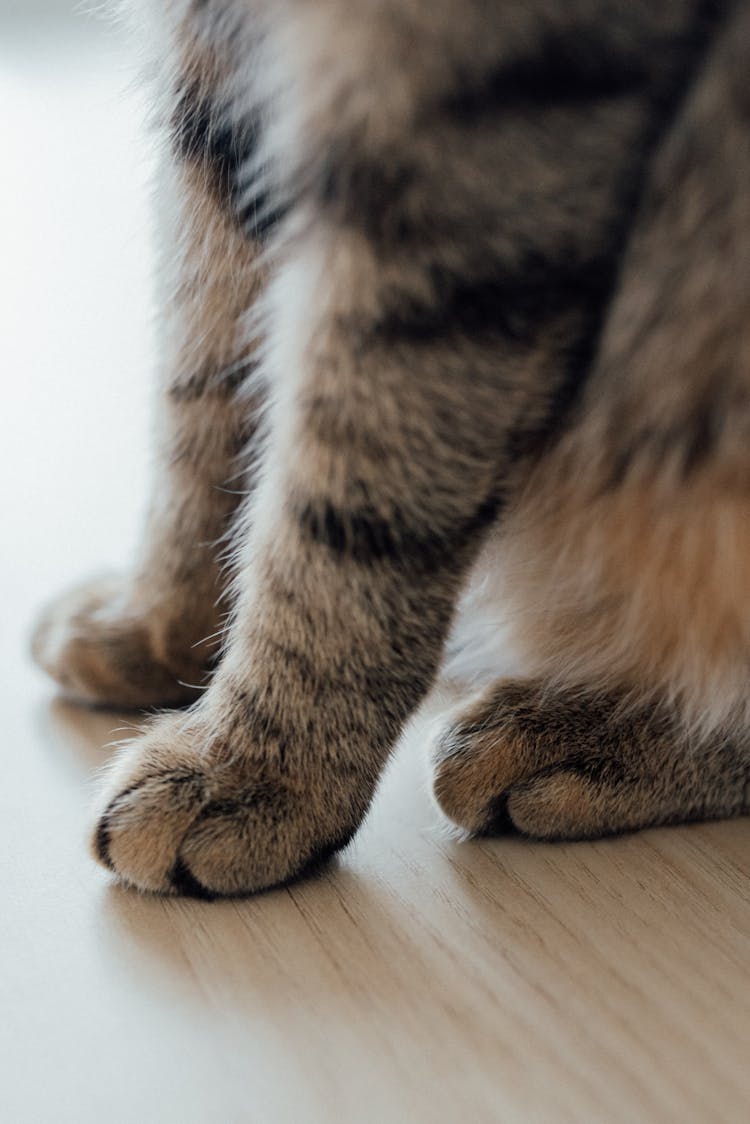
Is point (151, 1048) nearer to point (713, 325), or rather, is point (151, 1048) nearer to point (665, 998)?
point (665, 998)

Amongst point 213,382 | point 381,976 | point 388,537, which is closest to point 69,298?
point 213,382

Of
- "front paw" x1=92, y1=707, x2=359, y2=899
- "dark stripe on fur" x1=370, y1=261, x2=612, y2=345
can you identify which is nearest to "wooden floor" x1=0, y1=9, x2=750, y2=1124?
"front paw" x1=92, y1=707, x2=359, y2=899

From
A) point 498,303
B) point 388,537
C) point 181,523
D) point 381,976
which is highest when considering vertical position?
point 498,303

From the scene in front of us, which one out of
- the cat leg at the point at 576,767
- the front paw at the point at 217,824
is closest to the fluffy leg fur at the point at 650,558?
the cat leg at the point at 576,767

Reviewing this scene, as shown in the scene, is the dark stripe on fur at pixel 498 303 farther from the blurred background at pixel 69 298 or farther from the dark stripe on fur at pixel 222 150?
the blurred background at pixel 69 298

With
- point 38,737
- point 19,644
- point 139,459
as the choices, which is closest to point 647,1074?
point 38,737

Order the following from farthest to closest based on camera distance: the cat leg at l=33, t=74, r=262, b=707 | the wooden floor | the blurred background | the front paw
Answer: the blurred background, the cat leg at l=33, t=74, r=262, b=707, the front paw, the wooden floor

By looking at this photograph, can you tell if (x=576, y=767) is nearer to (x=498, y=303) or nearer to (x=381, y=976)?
(x=381, y=976)

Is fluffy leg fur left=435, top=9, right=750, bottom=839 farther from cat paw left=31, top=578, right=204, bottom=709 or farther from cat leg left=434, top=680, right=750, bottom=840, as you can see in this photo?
cat paw left=31, top=578, right=204, bottom=709
